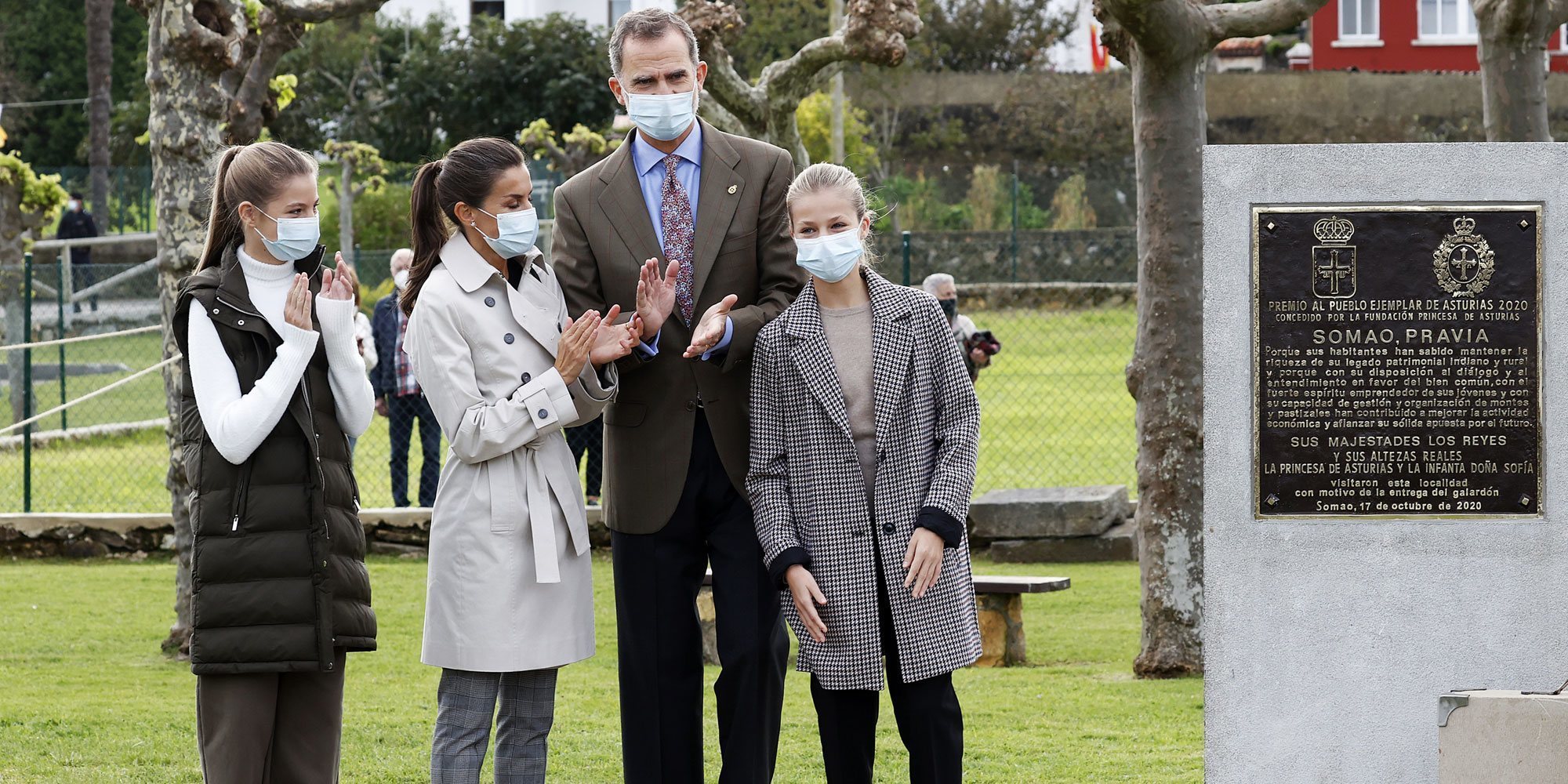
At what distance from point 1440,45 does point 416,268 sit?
3416cm

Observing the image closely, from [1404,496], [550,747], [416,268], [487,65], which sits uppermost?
[487,65]

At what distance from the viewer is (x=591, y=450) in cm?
1149

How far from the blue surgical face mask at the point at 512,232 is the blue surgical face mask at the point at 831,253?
2.21ft

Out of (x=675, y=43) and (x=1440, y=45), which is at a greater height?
(x=1440, y=45)

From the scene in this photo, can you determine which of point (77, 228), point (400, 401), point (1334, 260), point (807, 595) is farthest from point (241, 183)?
point (77, 228)

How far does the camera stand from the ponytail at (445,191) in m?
4.27

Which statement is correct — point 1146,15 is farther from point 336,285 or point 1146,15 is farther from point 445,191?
point 336,285

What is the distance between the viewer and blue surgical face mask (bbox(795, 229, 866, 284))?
4266 millimetres

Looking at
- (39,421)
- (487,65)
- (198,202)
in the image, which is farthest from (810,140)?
(198,202)

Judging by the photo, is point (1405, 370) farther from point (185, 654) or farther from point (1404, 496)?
point (185, 654)

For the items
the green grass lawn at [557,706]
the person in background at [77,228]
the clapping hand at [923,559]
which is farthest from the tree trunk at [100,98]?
the clapping hand at [923,559]

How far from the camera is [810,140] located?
2742cm

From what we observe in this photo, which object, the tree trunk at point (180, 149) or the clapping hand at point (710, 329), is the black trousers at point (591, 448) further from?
the clapping hand at point (710, 329)

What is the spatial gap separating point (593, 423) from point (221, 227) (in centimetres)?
750
